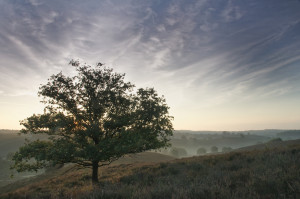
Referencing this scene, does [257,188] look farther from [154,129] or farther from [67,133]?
[67,133]

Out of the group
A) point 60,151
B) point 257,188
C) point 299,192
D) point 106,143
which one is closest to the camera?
point 299,192

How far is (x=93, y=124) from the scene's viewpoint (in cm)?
1170

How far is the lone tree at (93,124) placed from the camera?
11.2m

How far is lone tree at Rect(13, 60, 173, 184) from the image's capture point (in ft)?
36.8

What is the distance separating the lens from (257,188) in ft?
17.3

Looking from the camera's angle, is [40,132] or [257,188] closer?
[257,188]

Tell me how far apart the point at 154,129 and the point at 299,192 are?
9873 mm

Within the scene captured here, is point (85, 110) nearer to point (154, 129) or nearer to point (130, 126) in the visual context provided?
point (130, 126)

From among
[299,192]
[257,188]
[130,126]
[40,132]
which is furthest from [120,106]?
[299,192]

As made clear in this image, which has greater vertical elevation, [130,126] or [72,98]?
[72,98]

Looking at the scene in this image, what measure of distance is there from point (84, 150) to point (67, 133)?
281 centimetres

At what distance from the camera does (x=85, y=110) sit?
1315cm

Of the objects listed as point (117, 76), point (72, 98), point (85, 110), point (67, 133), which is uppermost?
point (117, 76)

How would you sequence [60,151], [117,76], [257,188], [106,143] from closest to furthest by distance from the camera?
[257,188]
[60,151]
[106,143]
[117,76]
